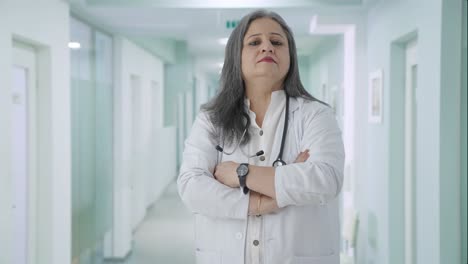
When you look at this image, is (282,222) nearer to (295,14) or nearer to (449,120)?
(449,120)

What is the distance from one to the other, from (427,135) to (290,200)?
1.40m

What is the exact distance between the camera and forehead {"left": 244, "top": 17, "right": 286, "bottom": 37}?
1.74 meters

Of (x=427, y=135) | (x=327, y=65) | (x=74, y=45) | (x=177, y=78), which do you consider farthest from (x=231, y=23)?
(x=177, y=78)

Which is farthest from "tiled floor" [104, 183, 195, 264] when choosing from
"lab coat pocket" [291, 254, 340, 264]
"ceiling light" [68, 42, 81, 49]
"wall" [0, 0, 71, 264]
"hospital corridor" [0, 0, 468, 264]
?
"lab coat pocket" [291, 254, 340, 264]

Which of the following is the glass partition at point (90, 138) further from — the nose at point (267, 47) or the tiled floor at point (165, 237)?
the nose at point (267, 47)

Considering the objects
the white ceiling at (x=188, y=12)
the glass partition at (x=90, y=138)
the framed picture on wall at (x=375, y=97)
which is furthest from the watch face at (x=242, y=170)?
the glass partition at (x=90, y=138)

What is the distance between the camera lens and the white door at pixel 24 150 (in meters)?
3.38

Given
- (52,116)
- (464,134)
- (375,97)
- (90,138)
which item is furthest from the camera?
(90,138)

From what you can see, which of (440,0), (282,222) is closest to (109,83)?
(440,0)

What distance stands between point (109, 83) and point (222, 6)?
7.30 feet

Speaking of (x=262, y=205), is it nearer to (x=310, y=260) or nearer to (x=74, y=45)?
(x=310, y=260)

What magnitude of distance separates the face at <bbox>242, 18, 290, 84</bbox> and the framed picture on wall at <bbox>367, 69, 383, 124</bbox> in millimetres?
2173

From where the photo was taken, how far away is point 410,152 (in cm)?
349

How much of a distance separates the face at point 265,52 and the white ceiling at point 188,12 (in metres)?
2.26
